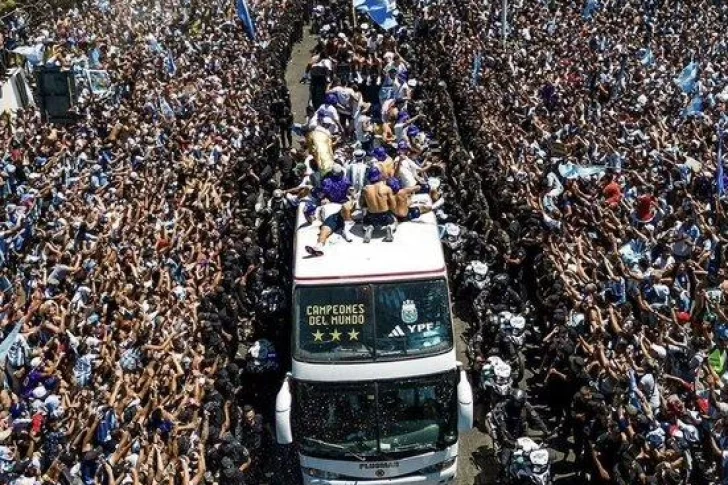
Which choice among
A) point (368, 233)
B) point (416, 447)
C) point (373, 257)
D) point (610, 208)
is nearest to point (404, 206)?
point (368, 233)

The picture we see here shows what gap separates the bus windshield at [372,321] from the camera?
29.4 feet

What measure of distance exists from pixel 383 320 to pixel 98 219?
5857 millimetres

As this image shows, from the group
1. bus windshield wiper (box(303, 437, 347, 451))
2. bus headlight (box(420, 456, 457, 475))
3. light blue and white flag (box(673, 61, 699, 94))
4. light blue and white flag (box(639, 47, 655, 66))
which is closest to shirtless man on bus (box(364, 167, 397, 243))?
bus windshield wiper (box(303, 437, 347, 451))

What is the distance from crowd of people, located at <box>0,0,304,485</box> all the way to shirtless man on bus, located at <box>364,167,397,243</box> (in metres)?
2.11

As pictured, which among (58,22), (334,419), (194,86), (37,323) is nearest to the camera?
(334,419)

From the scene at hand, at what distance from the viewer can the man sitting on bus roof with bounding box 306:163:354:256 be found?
1005 centimetres

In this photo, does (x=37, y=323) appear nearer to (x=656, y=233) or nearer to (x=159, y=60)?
(x=656, y=233)

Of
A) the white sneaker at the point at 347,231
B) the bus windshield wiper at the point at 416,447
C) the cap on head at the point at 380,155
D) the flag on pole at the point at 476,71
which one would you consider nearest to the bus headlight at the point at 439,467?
the bus windshield wiper at the point at 416,447

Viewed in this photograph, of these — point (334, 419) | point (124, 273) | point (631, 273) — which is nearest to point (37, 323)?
point (124, 273)

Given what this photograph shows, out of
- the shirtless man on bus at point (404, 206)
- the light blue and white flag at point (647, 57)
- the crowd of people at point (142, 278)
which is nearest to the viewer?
the crowd of people at point (142, 278)

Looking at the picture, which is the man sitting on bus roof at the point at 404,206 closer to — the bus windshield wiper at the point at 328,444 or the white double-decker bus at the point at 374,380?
the white double-decker bus at the point at 374,380

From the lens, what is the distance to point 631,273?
11.0 metres

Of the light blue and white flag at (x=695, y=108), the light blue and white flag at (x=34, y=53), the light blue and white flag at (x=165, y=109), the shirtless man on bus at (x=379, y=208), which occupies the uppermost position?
the shirtless man on bus at (x=379, y=208)

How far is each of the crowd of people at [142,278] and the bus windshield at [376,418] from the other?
0.83m
